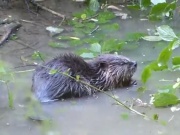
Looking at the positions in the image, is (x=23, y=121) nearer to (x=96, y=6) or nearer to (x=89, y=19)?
(x=89, y=19)

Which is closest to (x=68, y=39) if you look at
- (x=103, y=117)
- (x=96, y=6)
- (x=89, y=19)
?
(x=89, y=19)

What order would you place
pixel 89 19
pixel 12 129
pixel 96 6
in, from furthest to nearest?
1. pixel 96 6
2. pixel 89 19
3. pixel 12 129

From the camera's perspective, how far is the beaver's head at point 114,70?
3818 millimetres

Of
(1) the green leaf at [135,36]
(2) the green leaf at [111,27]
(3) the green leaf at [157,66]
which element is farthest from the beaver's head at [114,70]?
(3) the green leaf at [157,66]

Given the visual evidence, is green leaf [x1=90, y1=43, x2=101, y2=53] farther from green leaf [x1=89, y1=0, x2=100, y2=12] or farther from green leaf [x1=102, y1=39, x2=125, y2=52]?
green leaf [x1=89, y1=0, x2=100, y2=12]

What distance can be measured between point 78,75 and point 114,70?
17.3 inches

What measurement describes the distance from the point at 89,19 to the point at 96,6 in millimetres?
459

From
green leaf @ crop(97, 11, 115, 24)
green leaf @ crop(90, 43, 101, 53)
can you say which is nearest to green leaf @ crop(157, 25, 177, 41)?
green leaf @ crop(90, 43, 101, 53)

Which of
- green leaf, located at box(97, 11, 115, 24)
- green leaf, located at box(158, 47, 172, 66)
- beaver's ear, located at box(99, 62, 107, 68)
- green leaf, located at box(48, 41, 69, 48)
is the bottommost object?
green leaf, located at box(48, 41, 69, 48)

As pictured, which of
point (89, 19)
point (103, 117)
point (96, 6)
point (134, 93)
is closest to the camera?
point (103, 117)

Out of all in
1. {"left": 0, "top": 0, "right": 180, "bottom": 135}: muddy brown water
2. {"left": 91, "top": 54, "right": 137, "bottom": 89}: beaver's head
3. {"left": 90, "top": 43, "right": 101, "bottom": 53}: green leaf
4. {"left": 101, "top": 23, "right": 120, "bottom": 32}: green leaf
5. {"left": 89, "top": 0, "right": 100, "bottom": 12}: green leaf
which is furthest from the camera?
{"left": 89, "top": 0, "right": 100, "bottom": 12}: green leaf

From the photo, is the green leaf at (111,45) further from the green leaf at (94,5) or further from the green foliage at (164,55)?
the green foliage at (164,55)

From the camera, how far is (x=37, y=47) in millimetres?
4453

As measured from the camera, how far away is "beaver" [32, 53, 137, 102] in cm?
353
